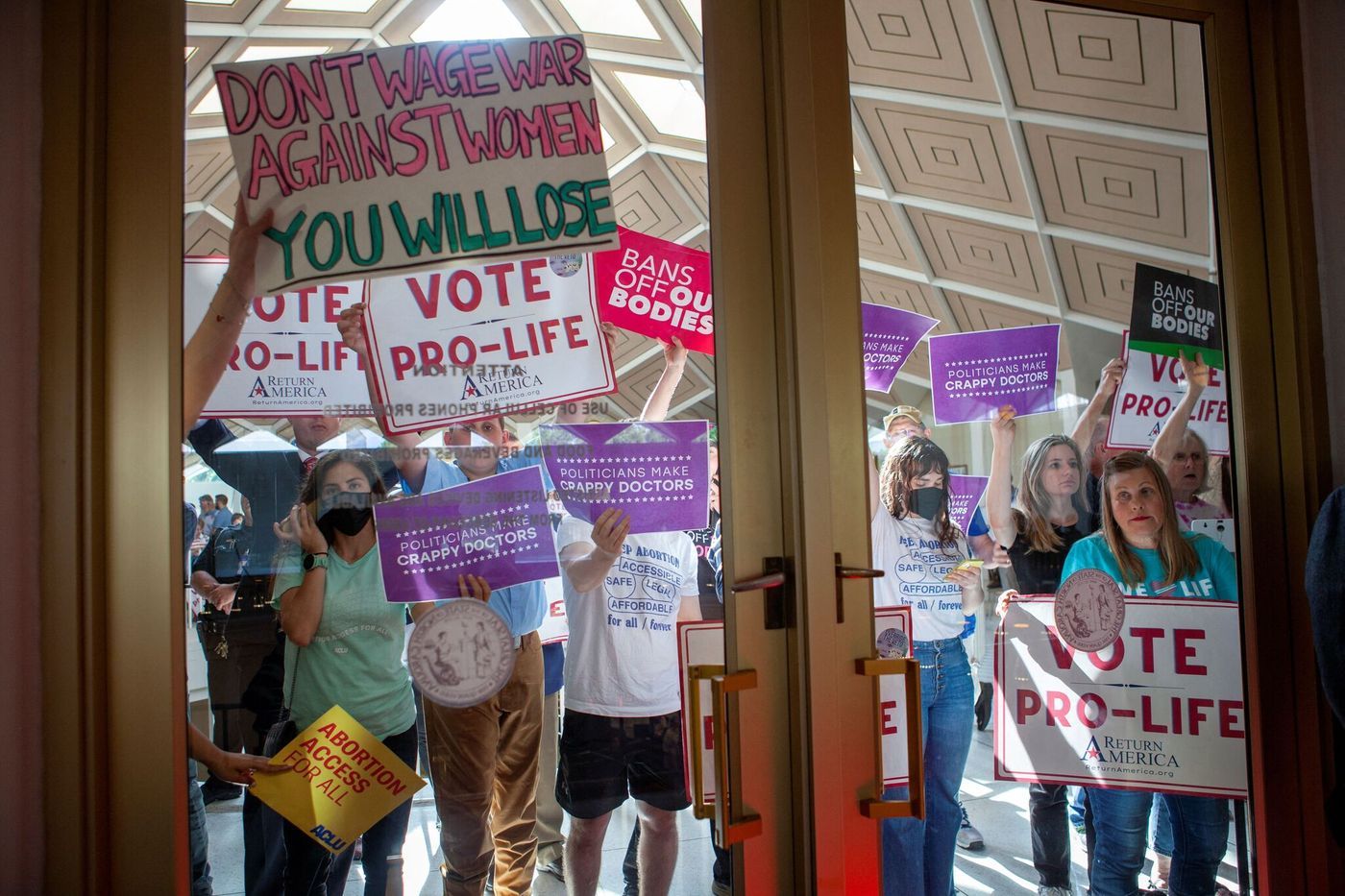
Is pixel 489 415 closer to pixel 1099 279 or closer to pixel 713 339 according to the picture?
pixel 713 339

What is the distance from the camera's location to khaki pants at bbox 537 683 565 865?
160 cm

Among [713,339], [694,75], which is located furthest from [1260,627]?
[694,75]

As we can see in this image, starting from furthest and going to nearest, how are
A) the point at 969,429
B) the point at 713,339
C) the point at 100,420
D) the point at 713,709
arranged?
the point at 969,429 < the point at 713,339 < the point at 713,709 < the point at 100,420

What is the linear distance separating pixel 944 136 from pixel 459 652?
1.35 meters

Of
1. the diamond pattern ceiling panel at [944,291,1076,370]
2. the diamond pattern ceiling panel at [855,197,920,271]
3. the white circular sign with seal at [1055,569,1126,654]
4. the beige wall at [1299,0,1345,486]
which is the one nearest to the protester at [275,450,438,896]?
the diamond pattern ceiling panel at [855,197,920,271]

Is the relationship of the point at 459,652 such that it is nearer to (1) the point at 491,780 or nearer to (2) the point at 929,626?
(1) the point at 491,780

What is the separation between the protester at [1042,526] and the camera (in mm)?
1818

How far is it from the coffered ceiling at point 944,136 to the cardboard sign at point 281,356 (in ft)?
0.45

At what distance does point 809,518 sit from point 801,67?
0.82 meters

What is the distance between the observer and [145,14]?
148cm

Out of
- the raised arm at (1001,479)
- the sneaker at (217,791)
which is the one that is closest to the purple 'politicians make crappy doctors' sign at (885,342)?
the raised arm at (1001,479)

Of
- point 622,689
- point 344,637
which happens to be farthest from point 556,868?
point 344,637

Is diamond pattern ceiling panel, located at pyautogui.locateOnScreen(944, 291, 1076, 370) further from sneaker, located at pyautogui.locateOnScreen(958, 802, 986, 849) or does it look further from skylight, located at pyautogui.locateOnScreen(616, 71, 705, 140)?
sneaker, located at pyautogui.locateOnScreen(958, 802, 986, 849)

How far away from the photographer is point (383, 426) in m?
1.53
